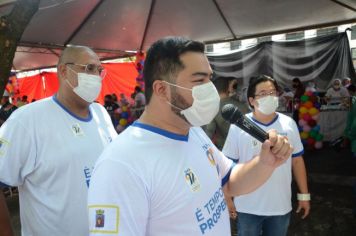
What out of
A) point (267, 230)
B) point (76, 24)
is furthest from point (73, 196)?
point (76, 24)

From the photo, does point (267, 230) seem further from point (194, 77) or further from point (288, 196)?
point (194, 77)

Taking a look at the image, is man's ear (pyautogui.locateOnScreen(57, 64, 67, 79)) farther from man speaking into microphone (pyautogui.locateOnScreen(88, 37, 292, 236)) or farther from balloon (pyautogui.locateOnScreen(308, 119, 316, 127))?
balloon (pyautogui.locateOnScreen(308, 119, 316, 127))

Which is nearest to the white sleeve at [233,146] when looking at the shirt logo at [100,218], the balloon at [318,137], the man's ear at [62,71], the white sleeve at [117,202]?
the man's ear at [62,71]

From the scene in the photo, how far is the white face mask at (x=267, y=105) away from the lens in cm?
266

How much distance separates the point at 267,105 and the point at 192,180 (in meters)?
1.57

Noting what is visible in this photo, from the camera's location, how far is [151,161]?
1203mm

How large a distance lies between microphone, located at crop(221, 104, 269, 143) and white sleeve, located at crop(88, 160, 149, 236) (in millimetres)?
536

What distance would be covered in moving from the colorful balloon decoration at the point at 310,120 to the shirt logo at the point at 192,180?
289 inches

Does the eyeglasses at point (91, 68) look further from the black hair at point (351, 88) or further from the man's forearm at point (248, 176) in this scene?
the black hair at point (351, 88)

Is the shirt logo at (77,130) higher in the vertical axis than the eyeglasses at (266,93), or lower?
lower

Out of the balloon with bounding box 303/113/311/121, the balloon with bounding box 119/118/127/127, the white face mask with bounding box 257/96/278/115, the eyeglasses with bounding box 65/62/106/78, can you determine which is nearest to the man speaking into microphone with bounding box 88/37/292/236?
the eyeglasses with bounding box 65/62/106/78

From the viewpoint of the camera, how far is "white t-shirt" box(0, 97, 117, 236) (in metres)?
1.80

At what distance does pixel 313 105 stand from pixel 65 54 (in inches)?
281

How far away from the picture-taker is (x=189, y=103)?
54.4 inches
